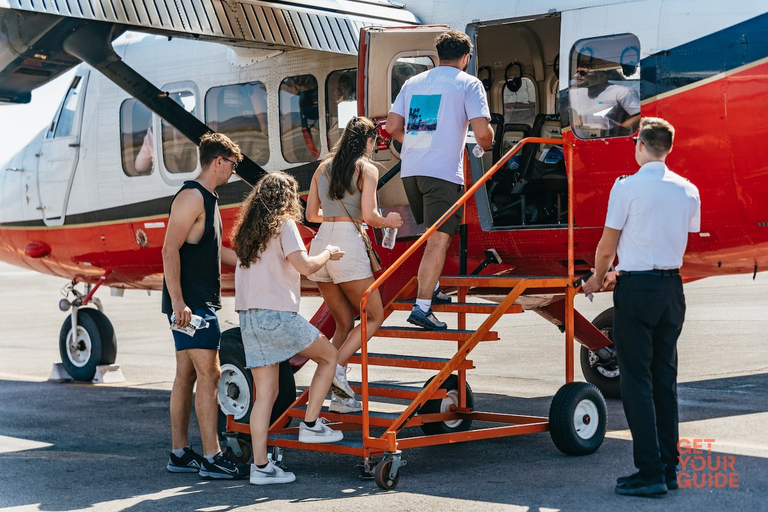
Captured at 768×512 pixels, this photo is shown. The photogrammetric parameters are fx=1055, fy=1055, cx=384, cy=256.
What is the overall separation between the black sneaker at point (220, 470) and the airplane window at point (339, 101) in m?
3.72

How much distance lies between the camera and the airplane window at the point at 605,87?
8359 millimetres

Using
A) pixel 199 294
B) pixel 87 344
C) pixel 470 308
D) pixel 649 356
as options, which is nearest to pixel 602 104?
pixel 470 308

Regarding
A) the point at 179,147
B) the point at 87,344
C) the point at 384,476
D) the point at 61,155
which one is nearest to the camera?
the point at 384,476

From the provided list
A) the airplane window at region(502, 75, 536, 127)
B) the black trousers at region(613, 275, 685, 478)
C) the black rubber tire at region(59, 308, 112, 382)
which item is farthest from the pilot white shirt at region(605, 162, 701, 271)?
the black rubber tire at region(59, 308, 112, 382)

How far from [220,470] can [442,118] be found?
115 inches

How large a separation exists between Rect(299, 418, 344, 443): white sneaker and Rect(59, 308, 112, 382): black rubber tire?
625 centimetres

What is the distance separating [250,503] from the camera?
6.53 meters

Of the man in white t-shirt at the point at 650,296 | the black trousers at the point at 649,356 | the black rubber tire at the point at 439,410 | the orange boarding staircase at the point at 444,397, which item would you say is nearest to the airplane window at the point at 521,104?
the orange boarding staircase at the point at 444,397

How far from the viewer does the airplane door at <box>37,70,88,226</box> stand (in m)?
12.5

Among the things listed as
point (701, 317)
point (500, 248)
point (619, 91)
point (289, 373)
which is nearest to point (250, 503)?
point (289, 373)

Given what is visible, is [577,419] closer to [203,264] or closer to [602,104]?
[602,104]

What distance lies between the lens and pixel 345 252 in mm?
7383

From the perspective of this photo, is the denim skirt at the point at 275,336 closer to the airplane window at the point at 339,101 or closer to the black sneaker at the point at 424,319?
the black sneaker at the point at 424,319

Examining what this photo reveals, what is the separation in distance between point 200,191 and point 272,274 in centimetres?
88
